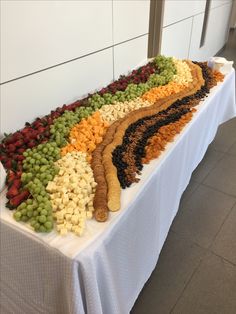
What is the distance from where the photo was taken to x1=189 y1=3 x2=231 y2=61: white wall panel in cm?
384

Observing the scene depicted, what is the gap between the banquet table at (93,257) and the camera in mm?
809

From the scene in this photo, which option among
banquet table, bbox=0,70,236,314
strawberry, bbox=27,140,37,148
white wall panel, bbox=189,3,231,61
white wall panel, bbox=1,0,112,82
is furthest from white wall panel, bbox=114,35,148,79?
white wall panel, bbox=189,3,231,61

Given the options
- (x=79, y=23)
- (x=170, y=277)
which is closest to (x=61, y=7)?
(x=79, y=23)

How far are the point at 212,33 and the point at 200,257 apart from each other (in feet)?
13.8

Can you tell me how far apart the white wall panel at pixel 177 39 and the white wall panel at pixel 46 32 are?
4.08ft

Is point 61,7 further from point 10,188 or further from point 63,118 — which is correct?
point 10,188

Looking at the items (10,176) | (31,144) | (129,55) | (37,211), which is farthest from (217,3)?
(37,211)

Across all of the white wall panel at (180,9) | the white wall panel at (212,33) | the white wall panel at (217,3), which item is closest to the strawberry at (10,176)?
the white wall panel at (180,9)

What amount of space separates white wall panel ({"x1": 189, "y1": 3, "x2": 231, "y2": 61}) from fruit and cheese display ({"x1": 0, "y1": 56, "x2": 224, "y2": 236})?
2.27 m

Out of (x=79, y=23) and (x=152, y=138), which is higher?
(x=79, y=23)

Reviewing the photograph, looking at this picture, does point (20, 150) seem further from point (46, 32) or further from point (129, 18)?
point (129, 18)

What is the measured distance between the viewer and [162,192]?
1.28 m

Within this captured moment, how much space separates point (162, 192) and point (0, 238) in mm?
717

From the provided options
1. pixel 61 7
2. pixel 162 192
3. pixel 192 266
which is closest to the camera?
pixel 162 192
